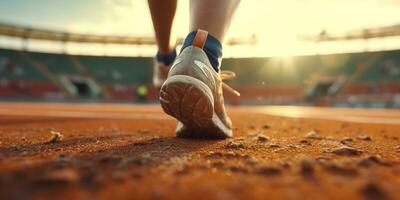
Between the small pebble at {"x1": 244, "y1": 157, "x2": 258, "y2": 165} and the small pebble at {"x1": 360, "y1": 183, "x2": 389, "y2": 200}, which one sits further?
the small pebble at {"x1": 244, "y1": 157, "x2": 258, "y2": 165}

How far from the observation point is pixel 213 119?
1383 mm

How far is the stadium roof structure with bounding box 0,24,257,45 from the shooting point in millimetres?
21220

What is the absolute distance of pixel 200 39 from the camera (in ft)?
4.22

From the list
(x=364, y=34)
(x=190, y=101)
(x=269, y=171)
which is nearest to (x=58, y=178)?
(x=269, y=171)

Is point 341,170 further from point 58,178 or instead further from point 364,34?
point 364,34

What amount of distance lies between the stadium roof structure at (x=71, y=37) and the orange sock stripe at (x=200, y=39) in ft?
64.5

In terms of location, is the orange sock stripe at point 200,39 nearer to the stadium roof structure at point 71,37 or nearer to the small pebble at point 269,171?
the small pebble at point 269,171

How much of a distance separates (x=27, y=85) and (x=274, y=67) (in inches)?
566

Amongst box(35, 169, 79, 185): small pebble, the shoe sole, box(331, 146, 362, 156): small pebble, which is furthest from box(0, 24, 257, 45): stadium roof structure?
box(35, 169, 79, 185): small pebble

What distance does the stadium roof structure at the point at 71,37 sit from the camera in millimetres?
21220

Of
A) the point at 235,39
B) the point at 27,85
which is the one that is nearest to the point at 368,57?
the point at 235,39

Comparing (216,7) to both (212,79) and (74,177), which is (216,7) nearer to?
(212,79)

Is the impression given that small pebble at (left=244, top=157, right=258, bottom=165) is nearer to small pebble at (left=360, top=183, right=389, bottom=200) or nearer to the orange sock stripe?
small pebble at (left=360, top=183, right=389, bottom=200)

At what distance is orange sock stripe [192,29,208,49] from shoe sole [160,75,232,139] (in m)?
0.15
